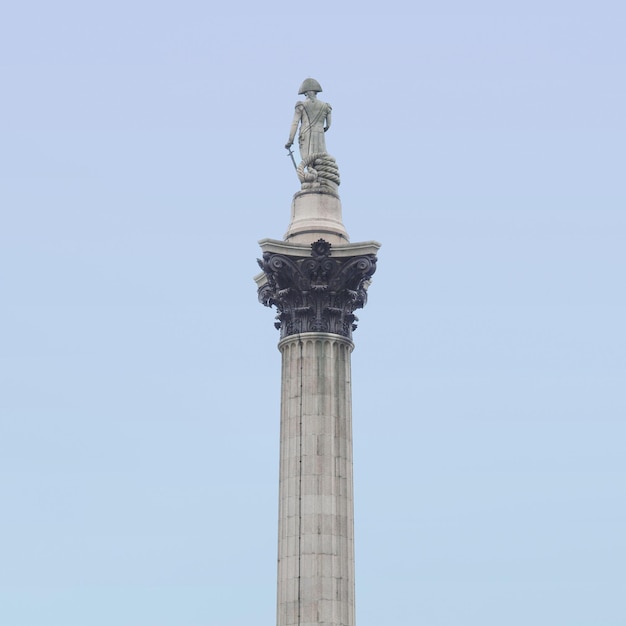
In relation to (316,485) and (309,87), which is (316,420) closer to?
(316,485)

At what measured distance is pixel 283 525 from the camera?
58.2 meters

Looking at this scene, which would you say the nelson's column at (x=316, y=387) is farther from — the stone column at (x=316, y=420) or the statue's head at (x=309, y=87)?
the statue's head at (x=309, y=87)

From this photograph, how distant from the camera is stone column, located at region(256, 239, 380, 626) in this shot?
187ft

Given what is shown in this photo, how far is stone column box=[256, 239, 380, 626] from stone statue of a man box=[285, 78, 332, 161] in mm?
4995

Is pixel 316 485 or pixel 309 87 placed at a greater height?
pixel 309 87

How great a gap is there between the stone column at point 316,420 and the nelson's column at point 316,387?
4 centimetres

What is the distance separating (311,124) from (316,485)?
1458 cm

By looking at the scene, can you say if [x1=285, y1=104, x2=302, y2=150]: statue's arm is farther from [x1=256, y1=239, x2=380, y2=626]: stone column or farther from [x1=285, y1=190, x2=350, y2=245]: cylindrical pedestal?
[x1=256, y1=239, x2=380, y2=626]: stone column

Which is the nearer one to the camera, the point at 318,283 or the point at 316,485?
the point at 316,485

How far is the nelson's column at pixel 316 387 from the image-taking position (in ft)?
188

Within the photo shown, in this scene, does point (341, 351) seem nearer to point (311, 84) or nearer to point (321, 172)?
point (321, 172)

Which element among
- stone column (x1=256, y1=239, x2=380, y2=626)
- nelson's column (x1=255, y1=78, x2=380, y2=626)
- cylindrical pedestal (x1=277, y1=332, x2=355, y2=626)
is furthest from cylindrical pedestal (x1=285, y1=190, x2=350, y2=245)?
cylindrical pedestal (x1=277, y1=332, x2=355, y2=626)

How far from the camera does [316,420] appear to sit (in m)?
59.0

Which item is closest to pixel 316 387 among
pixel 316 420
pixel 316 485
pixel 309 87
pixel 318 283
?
pixel 316 420
